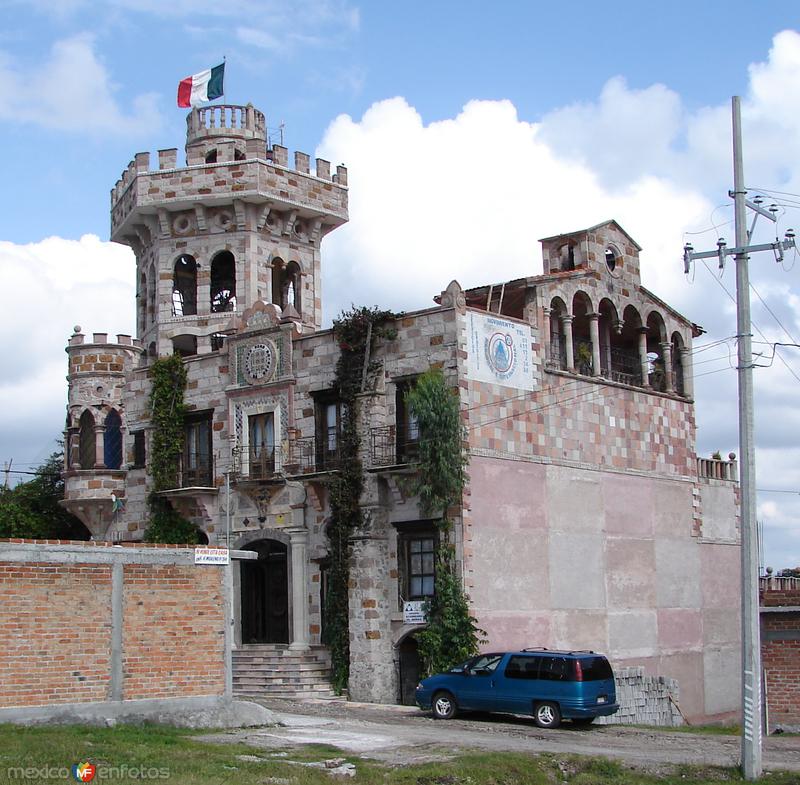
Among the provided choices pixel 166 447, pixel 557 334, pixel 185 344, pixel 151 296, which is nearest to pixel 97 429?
pixel 166 447

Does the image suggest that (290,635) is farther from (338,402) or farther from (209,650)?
(209,650)

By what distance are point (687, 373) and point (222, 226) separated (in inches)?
653

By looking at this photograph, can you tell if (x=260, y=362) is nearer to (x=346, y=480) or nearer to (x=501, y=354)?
(x=346, y=480)

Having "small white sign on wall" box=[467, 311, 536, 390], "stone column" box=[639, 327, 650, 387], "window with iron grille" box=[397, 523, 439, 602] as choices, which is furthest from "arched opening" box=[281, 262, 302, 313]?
"window with iron grille" box=[397, 523, 439, 602]

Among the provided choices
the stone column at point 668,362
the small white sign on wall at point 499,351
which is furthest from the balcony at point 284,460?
A: the stone column at point 668,362

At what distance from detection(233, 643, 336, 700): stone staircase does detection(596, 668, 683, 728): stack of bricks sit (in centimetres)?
760

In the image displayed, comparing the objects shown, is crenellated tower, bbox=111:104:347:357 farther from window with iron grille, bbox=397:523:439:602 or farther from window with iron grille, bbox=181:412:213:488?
window with iron grille, bbox=397:523:439:602

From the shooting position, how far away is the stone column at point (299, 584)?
3531 centimetres

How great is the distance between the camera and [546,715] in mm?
27016

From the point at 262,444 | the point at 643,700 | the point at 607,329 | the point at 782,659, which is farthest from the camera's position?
the point at 607,329

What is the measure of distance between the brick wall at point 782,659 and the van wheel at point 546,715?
6.14m

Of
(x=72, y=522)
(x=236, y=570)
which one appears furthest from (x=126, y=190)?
(x=236, y=570)

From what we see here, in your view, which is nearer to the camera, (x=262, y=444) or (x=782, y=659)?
(x=782, y=659)

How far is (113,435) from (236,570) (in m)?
7.50
